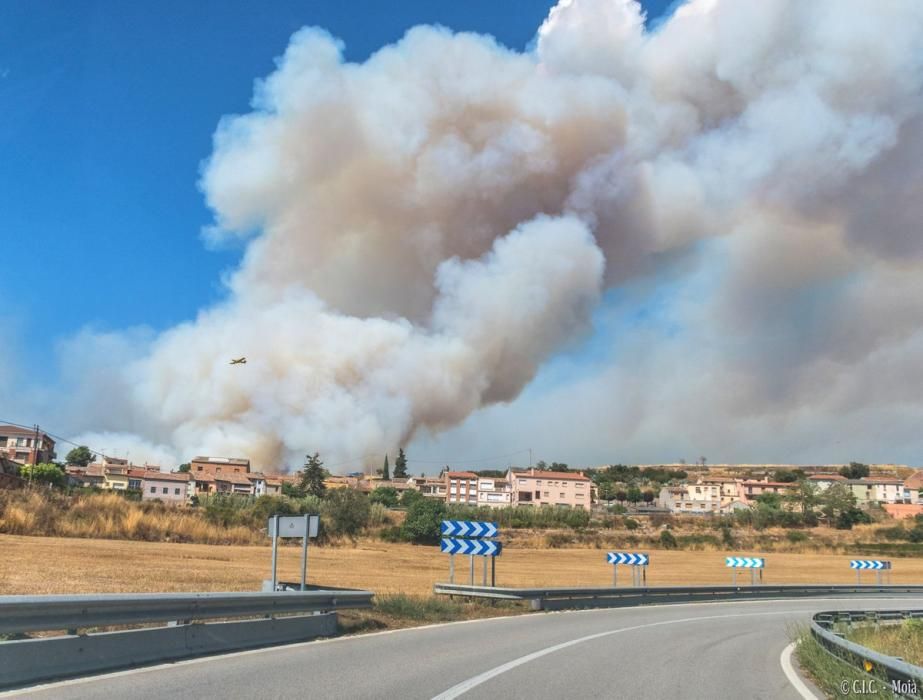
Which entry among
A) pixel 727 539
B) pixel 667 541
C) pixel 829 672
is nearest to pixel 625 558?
pixel 829 672

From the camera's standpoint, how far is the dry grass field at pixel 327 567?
1702cm

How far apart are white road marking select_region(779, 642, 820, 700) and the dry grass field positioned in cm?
899

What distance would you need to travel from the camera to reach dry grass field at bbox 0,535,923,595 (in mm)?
17016

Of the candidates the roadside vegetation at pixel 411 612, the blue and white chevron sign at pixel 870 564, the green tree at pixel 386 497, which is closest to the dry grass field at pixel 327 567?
the roadside vegetation at pixel 411 612

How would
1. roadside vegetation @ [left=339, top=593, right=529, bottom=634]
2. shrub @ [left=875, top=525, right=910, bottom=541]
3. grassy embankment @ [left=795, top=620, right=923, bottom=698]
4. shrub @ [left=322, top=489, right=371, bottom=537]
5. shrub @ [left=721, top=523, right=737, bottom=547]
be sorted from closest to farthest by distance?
grassy embankment @ [left=795, top=620, right=923, bottom=698] → roadside vegetation @ [left=339, top=593, right=529, bottom=634] → shrub @ [left=322, top=489, right=371, bottom=537] → shrub @ [left=721, top=523, right=737, bottom=547] → shrub @ [left=875, top=525, right=910, bottom=541]

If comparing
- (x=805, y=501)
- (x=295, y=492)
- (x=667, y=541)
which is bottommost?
(x=667, y=541)

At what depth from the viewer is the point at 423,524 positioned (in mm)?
51281

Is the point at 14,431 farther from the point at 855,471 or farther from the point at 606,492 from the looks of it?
the point at 855,471

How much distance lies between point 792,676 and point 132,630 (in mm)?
7289

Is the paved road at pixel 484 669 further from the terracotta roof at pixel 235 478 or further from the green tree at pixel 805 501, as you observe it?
the terracotta roof at pixel 235 478

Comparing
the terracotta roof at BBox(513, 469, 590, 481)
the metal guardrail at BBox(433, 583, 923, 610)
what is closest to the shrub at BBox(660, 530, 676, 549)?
the metal guardrail at BBox(433, 583, 923, 610)

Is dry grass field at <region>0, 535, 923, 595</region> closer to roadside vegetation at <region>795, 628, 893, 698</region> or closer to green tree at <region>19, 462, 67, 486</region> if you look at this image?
roadside vegetation at <region>795, 628, 893, 698</region>

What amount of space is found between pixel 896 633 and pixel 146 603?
11.1m

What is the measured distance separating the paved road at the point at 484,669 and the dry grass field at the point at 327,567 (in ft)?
19.0
